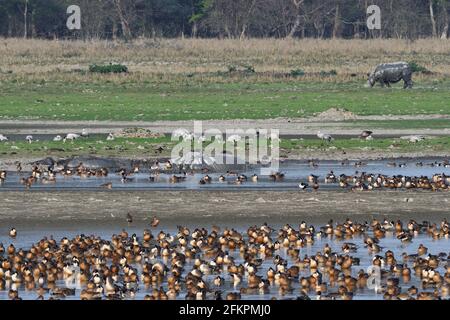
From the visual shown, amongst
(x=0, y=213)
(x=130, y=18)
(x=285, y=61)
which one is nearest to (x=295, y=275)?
(x=0, y=213)

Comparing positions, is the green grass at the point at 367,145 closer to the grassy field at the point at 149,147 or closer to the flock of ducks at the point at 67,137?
the grassy field at the point at 149,147

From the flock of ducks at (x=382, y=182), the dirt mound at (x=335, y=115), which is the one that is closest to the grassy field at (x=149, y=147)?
the flock of ducks at (x=382, y=182)

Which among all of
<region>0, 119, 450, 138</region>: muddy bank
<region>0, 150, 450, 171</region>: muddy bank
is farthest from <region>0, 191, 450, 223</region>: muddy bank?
<region>0, 119, 450, 138</region>: muddy bank

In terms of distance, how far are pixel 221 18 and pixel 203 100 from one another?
5345cm

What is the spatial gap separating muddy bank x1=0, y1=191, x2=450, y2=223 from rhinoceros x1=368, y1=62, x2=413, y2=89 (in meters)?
28.7

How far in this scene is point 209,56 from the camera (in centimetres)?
7131

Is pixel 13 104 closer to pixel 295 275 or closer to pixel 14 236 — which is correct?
pixel 14 236

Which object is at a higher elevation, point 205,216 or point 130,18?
point 130,18

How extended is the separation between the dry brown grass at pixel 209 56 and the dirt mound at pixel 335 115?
48.3 feet

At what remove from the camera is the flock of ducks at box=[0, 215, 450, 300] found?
16.5 metres

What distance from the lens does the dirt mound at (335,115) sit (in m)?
40.8

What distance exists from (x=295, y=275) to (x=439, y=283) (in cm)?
199

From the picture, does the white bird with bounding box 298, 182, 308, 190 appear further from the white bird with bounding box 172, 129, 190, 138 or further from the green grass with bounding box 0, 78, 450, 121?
the green grass with bounding box 0, 78, 450, 121

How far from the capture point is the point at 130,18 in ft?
328
